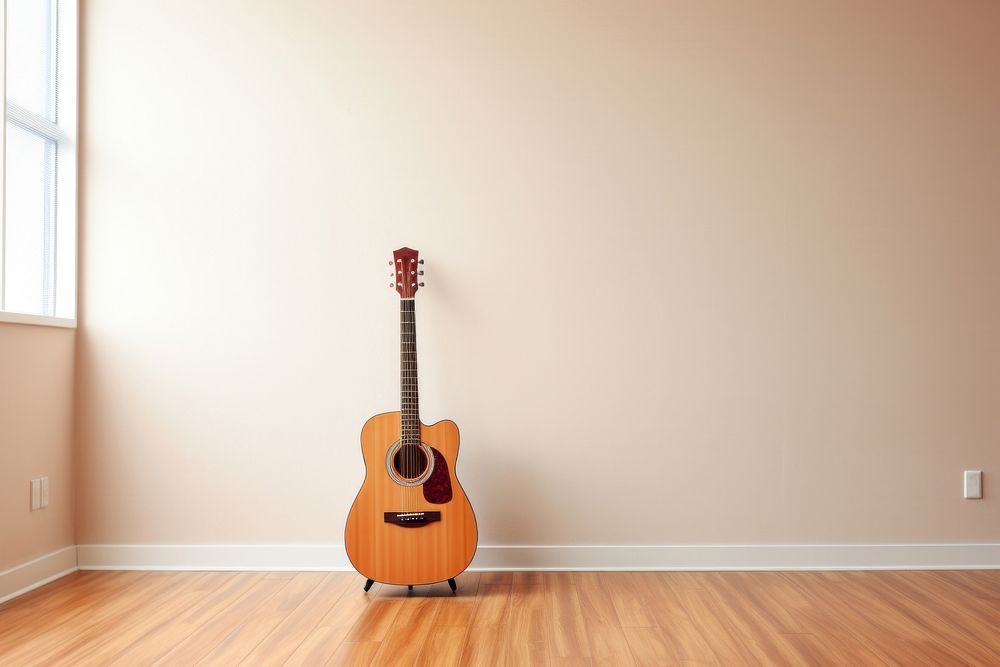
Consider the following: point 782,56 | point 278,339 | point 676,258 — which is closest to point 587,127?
point 676,258

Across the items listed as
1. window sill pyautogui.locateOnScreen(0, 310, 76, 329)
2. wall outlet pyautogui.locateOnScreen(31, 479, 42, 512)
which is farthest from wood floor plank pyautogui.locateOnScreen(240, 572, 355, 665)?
window sill pyautogui.locateOnScreen(0, 310, 76, 329)

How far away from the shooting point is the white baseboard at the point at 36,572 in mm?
2498

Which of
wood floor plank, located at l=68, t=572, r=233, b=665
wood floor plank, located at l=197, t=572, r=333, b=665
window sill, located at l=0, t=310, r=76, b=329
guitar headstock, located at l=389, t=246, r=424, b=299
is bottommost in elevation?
wood floor plank, located at l=197, t=572, r=333, b=665

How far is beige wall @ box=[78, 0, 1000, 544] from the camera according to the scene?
2879 millimetres

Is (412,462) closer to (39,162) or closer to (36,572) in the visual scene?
(36,572)

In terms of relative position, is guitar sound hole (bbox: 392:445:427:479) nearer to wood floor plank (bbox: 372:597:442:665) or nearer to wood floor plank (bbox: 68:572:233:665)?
wood floor plank (bbox: 372:597:442:665)

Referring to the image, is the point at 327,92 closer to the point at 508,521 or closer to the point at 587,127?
the point at 587,127

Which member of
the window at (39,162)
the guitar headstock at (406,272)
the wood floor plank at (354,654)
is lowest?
the wood floor plank at (354,654)

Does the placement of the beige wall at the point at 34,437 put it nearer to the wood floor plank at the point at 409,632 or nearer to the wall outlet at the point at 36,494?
the wall outlet at the point at 36,494

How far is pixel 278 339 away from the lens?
293 centimetres

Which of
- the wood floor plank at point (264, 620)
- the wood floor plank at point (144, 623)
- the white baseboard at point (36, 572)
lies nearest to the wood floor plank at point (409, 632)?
the wood floor plank at point (264, 620)

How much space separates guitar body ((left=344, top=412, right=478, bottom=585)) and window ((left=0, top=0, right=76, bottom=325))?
4.45 ft

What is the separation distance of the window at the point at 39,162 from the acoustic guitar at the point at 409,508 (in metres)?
1.34

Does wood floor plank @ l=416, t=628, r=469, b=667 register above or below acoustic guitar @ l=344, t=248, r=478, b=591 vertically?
below
